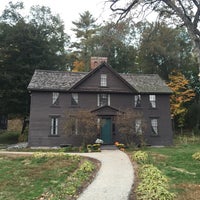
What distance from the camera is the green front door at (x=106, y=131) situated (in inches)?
942

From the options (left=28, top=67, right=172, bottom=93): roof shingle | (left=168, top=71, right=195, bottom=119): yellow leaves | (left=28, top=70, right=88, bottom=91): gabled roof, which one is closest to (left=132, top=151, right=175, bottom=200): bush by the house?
(left=28, top=70, right=88, bottom=91): gabled roof

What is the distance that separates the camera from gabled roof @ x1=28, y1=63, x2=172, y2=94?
24.1 m

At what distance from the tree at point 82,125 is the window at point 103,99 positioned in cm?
227

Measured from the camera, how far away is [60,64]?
117 ft

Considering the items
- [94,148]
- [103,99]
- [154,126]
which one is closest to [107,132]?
[103,99]

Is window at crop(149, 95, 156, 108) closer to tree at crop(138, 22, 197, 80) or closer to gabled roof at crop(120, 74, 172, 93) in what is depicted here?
gabled roof at crop(120, 74, 172, 93)

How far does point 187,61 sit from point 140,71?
7835 mm

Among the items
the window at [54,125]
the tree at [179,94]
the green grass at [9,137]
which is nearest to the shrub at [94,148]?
the window at [54,125]

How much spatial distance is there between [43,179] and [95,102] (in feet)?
50.6

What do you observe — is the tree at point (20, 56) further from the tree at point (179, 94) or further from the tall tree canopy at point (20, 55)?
the tree at point (179, 94)

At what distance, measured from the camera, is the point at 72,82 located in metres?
25.5

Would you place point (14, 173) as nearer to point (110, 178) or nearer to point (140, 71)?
point (110, 178)

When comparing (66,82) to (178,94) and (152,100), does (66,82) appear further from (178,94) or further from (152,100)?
(178,94)

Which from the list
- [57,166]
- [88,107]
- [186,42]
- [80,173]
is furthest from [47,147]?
[186,42]
